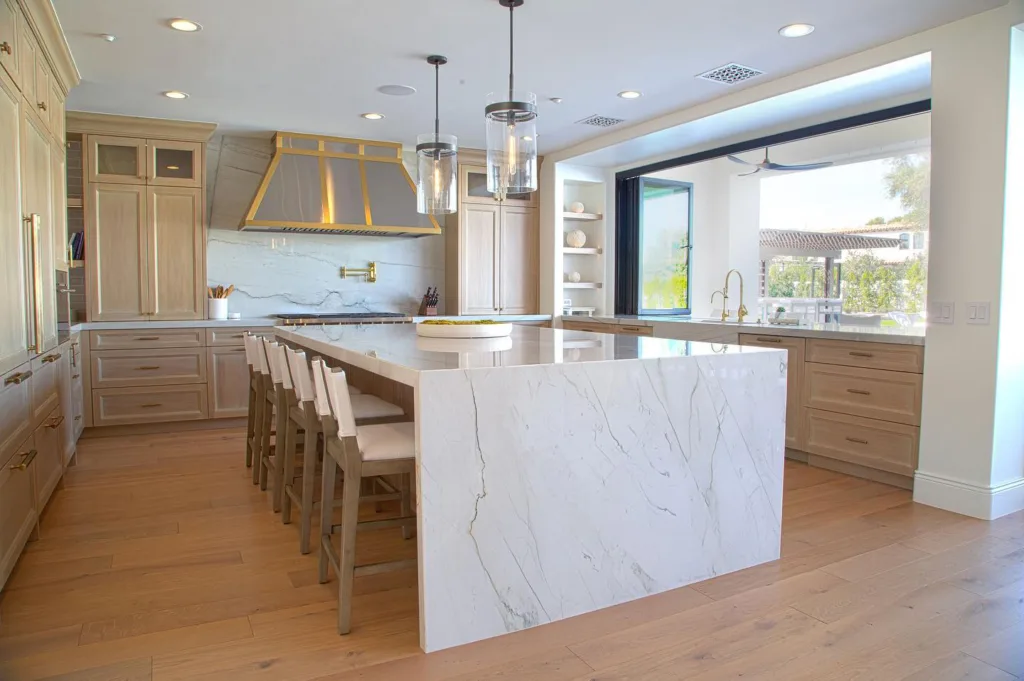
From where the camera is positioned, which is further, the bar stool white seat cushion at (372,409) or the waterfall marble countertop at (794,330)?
the waterfall marble countertop at (794,330)

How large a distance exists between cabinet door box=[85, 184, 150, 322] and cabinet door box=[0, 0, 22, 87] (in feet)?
8.17

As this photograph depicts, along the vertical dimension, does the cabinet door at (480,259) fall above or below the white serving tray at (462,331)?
above

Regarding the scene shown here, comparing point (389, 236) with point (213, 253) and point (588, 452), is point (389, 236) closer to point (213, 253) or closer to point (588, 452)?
point (213, 253)

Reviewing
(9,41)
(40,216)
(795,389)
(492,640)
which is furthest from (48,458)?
(795,389)

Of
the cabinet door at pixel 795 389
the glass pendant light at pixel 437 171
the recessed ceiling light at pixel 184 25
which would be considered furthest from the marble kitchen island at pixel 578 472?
the recessed ceiling light at pixel 184 25

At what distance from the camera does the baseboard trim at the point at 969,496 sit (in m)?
3.29

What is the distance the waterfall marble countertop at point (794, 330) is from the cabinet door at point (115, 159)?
3.86 metres

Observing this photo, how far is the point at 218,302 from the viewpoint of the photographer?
5.63 m

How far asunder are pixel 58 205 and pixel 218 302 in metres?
1.79

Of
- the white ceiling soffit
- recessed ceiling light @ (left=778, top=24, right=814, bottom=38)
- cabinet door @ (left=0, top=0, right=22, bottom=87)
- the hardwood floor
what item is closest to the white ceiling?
recessed ceiling light @ (left=778, top=24, right=814, bottom=38)

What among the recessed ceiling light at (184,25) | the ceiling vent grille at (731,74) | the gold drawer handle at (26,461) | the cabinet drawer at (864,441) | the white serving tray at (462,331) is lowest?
the cabinet drawer at (864,441)

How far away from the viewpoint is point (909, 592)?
247 centimetres

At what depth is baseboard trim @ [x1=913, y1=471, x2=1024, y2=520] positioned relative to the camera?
3295 millimetres

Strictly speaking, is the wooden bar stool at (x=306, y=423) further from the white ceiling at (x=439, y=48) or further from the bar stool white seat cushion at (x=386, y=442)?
the white ceiling at (x=439, y=48)
